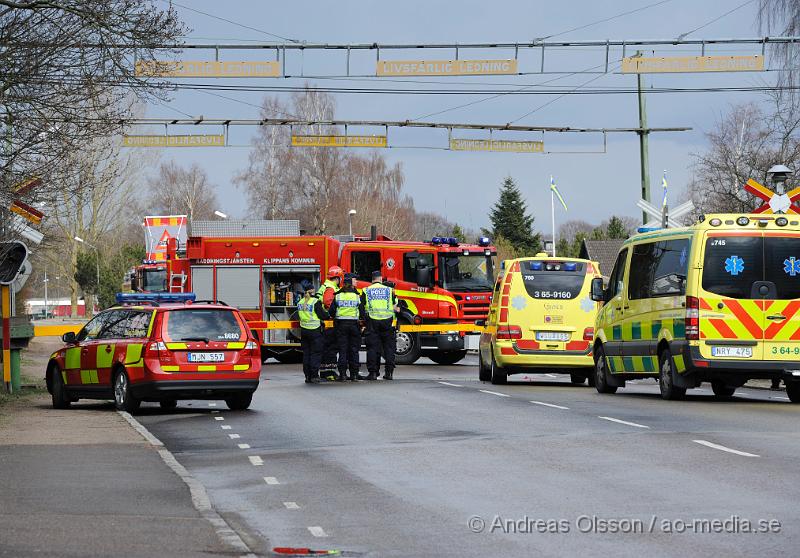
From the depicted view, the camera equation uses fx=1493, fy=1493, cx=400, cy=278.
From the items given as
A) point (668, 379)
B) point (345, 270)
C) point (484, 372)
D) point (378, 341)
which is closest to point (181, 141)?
point (345, 270)

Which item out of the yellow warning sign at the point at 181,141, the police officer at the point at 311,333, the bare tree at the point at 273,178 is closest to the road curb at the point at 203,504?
the police officer at the point at 311,333

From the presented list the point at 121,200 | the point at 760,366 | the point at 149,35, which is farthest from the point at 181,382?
the point at 121,200

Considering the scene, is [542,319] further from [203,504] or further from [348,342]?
[203,504]

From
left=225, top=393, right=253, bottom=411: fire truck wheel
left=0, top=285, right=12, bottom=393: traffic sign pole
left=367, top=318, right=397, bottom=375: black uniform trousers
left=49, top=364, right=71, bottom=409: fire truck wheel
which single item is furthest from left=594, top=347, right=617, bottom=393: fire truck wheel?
left=0, top=285, right=12, bottom=393: traffic sign pole

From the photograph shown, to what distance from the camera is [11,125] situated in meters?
19.5

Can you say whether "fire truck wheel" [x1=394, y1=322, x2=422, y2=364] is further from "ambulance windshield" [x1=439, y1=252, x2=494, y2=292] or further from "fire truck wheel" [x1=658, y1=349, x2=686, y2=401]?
"fire truck wheel" [x1=658, y1=349, x2=686, y2=401]

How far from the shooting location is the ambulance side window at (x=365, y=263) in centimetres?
3616

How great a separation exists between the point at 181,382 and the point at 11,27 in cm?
508

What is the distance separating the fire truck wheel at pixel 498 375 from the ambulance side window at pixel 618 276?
322 cm

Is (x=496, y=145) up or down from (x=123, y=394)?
up

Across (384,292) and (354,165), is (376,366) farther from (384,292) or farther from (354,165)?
(354,165)

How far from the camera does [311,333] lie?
2709 centimetres

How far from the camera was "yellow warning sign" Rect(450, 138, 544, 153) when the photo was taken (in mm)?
42156

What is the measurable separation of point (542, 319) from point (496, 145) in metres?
17.0
